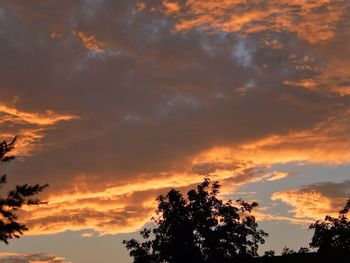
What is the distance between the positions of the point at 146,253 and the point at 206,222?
257 inches

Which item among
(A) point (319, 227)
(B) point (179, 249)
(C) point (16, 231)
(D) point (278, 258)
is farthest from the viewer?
(B) point (179, 249)

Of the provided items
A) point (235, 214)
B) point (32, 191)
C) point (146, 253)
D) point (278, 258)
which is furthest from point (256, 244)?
point (32, 191)

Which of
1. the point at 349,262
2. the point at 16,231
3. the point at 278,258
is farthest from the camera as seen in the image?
the point at 278,258

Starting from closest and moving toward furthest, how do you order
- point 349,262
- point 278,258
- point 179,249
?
1. point 349,262
2. point 278,258
3. point 179,249

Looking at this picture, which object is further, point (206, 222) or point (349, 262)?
point (206, 222)

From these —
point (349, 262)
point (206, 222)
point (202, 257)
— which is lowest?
point (349, 262)

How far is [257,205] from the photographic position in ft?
160

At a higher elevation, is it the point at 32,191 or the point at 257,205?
the point at 257,205

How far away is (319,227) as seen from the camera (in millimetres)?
44531

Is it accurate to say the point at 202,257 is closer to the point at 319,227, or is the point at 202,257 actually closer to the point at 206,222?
the point at 206,222

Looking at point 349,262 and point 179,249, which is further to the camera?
point 179,249

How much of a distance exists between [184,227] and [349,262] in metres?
21.2

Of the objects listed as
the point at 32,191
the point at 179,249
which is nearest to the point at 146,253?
the point at 179,249

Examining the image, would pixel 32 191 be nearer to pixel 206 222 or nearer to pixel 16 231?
pixel 16 231
